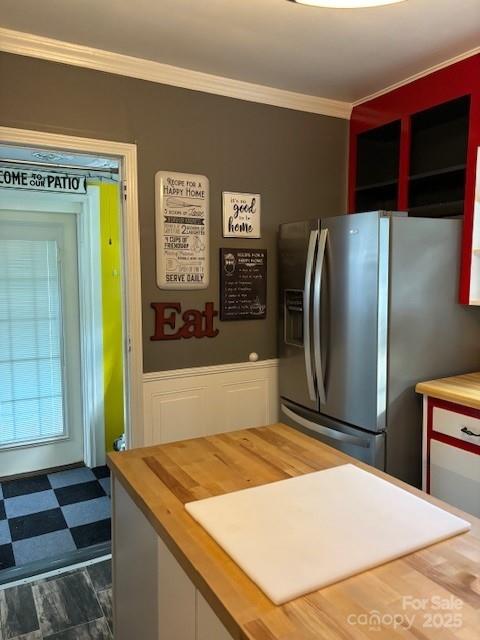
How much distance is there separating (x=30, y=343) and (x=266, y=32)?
2.76 m

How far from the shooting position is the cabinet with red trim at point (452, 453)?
212 centimetres

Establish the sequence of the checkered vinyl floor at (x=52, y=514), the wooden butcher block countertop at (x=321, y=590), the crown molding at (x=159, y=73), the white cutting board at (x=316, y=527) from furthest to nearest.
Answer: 1. the checkered vinyl floor at (x=52, y=514)
2. the crown molding at (x=159, y=73)
3. the white cutting board at (x=316, y=527)
4. the wooden butcher block countertop at (x=321, y=590)

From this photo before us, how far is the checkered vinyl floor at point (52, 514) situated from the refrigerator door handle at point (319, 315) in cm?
156

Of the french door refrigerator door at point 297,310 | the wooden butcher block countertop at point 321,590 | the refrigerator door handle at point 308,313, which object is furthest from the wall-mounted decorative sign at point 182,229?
the wooden butcher block countertop at point 321,590

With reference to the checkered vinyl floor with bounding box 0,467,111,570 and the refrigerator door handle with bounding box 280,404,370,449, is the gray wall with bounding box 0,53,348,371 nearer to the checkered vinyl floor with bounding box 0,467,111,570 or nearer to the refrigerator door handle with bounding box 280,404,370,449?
the refrigerator door handle with bounding box 280,404,370,449

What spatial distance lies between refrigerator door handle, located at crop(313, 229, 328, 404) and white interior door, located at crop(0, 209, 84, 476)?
2158mm

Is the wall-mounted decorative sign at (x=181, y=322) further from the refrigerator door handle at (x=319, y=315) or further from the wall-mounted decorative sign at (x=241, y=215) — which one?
the refrigerator door handle at (x=319, y=315)

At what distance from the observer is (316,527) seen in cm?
104

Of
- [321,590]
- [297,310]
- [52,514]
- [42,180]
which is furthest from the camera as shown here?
[42,180]

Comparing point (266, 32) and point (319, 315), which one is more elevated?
point (266, 32)

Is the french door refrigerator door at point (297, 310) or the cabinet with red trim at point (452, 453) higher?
the french door refrigerator door at point (297, 310)

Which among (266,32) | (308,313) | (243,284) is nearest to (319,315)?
(308,313)

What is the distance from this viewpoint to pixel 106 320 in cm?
388

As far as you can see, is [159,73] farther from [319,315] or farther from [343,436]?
[343,436]
